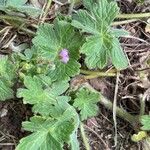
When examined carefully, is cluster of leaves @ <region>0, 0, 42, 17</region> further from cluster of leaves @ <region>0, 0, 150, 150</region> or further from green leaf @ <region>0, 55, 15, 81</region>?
green leaf @ <region>0, 55, 15, 81</region>

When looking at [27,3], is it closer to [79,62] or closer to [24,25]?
[24,25]

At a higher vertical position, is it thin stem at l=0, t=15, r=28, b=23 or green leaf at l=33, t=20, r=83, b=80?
thin stem at l=0, t=15, r=28, b=23

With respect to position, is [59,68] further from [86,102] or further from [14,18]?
[14,18]

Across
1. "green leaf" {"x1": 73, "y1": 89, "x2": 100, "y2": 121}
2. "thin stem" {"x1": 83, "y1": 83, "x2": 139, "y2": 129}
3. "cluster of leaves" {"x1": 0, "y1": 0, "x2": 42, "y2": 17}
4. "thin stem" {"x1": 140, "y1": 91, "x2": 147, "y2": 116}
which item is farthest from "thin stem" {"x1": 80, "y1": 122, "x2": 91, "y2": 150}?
"cluster of leaves" {"x1": 0, "y1": 0, "x2": 42, "y2": 17}

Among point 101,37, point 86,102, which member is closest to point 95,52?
point 101,37

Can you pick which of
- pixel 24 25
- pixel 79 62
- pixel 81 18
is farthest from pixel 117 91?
pixel 24 25
